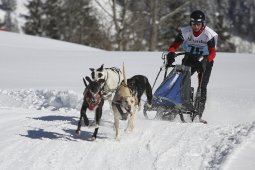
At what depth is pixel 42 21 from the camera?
5944 cm

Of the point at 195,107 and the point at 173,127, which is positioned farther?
the point at 195,107

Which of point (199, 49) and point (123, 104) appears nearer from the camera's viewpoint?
point (123, 104)

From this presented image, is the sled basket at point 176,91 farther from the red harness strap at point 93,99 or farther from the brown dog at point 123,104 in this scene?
the red harness strap at point 93,99

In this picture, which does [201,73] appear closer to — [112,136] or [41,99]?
[112,136]

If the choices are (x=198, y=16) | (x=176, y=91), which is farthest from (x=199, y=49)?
(x=176, y=91)

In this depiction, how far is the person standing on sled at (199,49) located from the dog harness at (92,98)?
2460 millimetres

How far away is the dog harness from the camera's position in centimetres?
741

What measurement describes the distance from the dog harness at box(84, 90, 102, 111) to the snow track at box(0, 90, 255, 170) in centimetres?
56

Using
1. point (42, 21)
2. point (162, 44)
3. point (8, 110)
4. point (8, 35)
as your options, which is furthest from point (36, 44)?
point (42, 21)

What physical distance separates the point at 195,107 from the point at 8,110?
3.66 metres

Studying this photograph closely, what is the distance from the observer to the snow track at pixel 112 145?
656 cm

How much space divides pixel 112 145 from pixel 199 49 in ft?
9.88

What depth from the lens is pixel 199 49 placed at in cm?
951

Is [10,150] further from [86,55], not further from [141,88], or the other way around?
[86,55]
